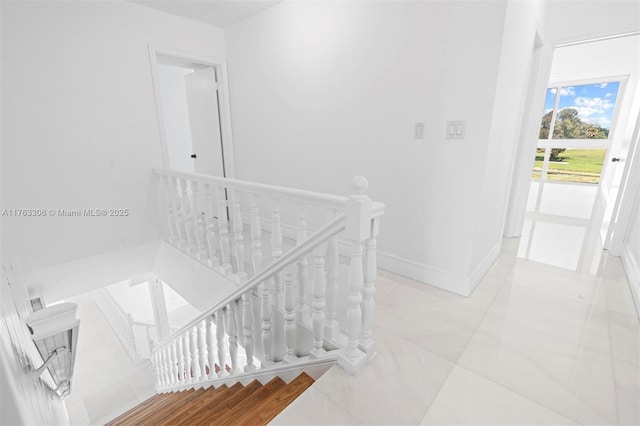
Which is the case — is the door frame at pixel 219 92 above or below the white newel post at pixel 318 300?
above

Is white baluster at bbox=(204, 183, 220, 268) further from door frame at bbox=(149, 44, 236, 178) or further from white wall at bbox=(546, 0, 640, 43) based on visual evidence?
white wall at bbox=(546, 0, 640, 43)

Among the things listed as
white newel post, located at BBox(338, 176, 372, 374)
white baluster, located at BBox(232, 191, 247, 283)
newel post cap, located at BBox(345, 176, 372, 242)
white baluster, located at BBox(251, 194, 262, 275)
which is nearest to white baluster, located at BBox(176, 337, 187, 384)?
white baluster, located at BBox(232, 191, 247, 283)

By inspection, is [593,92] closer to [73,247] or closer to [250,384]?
→ [250,384]

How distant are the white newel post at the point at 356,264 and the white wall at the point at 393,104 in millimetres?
1049

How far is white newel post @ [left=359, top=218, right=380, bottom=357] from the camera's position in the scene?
127 centimetres

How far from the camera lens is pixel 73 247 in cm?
266

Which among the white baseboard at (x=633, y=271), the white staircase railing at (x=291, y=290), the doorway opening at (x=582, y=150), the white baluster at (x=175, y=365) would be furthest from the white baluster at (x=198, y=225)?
the white baseboard at (x=633, y=271)

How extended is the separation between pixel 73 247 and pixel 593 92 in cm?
915

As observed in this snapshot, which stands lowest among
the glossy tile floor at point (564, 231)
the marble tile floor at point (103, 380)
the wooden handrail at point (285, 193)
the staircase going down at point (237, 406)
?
the marble tile floor at point (103, 380)

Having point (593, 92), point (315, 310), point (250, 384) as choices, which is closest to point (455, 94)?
point (315, 310)

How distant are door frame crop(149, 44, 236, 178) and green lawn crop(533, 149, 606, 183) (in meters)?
6.70

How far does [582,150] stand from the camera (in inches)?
262

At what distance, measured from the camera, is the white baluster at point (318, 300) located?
54.3 inches

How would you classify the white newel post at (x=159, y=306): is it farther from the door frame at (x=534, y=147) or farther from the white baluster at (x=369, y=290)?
the door frame at (x=534, y=147)
